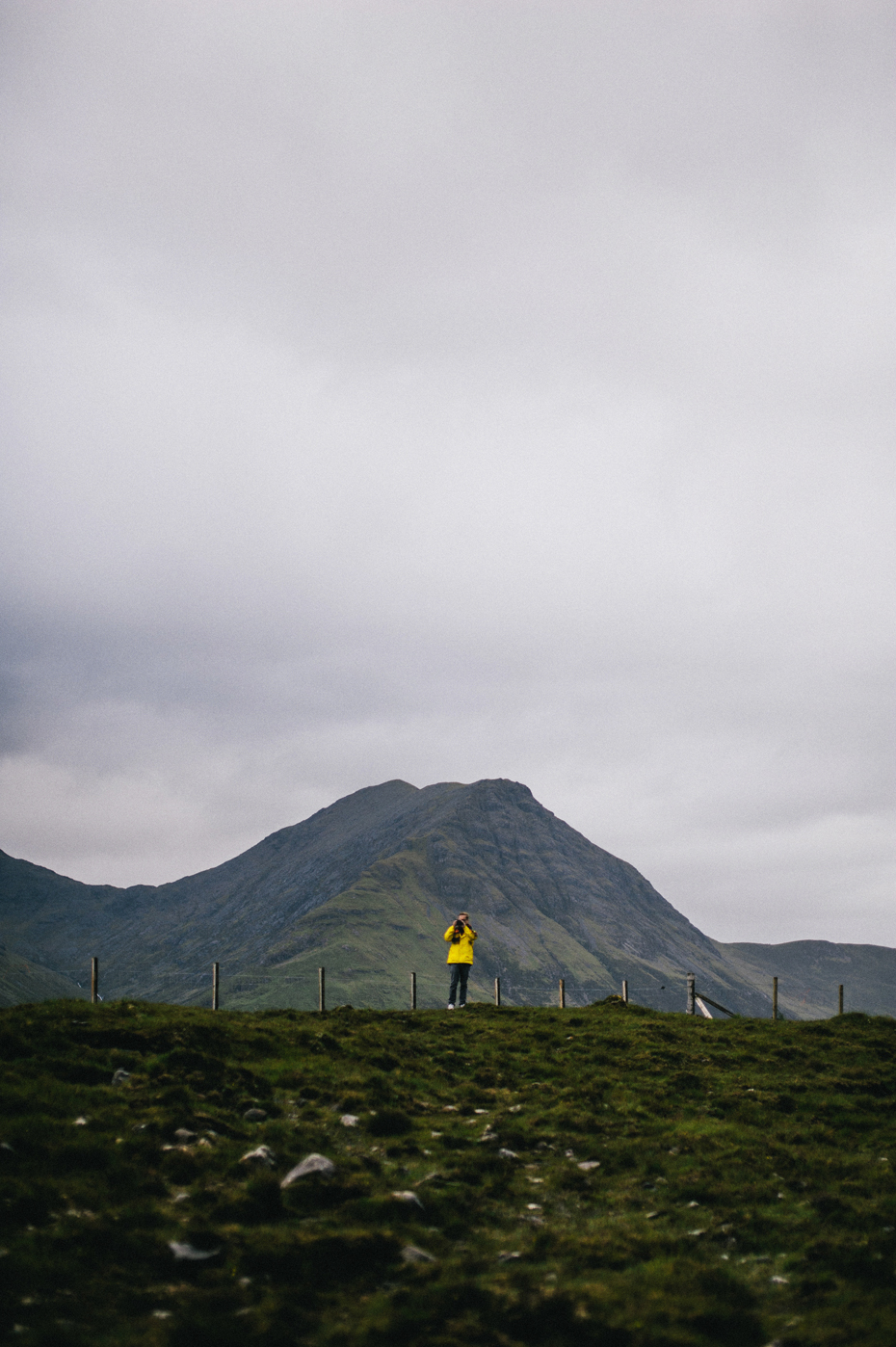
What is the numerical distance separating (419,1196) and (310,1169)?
1807 millimetres

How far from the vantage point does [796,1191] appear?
1712 cm

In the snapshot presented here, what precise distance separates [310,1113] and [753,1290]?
9.65m

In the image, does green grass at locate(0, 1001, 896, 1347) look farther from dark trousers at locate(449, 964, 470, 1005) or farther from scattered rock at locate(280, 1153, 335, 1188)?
dark trousers at locate(449, 964, 470, 1005)

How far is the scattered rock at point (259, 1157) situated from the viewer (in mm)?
15579

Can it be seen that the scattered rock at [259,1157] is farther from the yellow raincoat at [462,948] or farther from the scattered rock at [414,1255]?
the yellow raincoat at [462,948]

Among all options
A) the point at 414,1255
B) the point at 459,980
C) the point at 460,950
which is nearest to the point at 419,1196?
the point at 414,1255

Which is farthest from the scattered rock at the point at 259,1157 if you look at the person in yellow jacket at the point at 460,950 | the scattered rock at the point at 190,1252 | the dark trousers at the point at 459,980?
the dark trousers at the point at 459,980

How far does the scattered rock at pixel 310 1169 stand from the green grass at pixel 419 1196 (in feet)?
0.72

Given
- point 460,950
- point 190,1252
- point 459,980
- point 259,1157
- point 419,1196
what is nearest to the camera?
point 190,1252

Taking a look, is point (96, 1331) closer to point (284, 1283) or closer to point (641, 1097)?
point (284, 1283)

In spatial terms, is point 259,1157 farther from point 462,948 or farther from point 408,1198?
point 462,948

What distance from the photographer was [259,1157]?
15.8 meters

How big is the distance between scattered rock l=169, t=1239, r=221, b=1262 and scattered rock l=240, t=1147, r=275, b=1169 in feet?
10.2

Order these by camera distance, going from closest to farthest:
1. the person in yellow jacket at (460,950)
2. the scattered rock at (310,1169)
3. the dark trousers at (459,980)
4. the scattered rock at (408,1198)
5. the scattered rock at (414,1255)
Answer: the scattered rock at (414,1255), the scattered rock at (408,1198), the scattered rock at (310,1169), the person in yellow jacket at (460,950), the dark trousers at (459,980)
